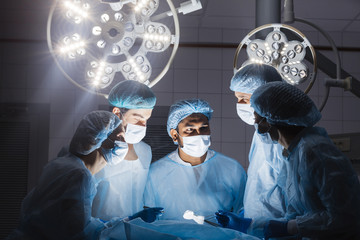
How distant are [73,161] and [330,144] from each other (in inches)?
45.2

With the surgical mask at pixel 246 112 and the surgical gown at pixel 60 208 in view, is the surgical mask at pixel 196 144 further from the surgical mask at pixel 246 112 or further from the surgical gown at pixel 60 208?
the surgical gown at pixel 60 208

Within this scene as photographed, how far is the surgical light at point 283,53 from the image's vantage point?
7.31 ft

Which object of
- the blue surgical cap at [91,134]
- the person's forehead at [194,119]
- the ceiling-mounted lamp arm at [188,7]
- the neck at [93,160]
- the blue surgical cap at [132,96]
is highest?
the ceiling-mounted lamp arm at [188,7]

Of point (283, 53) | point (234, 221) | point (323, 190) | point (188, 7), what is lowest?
point (234, 221)

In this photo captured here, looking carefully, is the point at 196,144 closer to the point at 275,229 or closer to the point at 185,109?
the point at 185,109

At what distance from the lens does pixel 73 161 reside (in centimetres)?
169

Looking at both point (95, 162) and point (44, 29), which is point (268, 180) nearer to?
point (95, 162)

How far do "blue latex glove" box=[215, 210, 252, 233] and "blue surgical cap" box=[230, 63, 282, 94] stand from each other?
2.53ft

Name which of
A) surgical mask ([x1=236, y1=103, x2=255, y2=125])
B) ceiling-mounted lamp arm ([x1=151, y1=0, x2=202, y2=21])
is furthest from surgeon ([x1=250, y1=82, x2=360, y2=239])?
ceiling-mounted lamp arm ([x1=151, y1=0, x2=202, y2=21])

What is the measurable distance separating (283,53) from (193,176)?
3.14ft

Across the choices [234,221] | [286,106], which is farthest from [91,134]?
[286,106]

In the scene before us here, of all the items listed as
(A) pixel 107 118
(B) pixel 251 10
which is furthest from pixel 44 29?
(A) pixel 107 118

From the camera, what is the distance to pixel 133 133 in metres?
2.24

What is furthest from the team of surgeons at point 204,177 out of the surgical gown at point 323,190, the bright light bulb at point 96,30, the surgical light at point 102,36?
the bright light bulb at point 96,30
